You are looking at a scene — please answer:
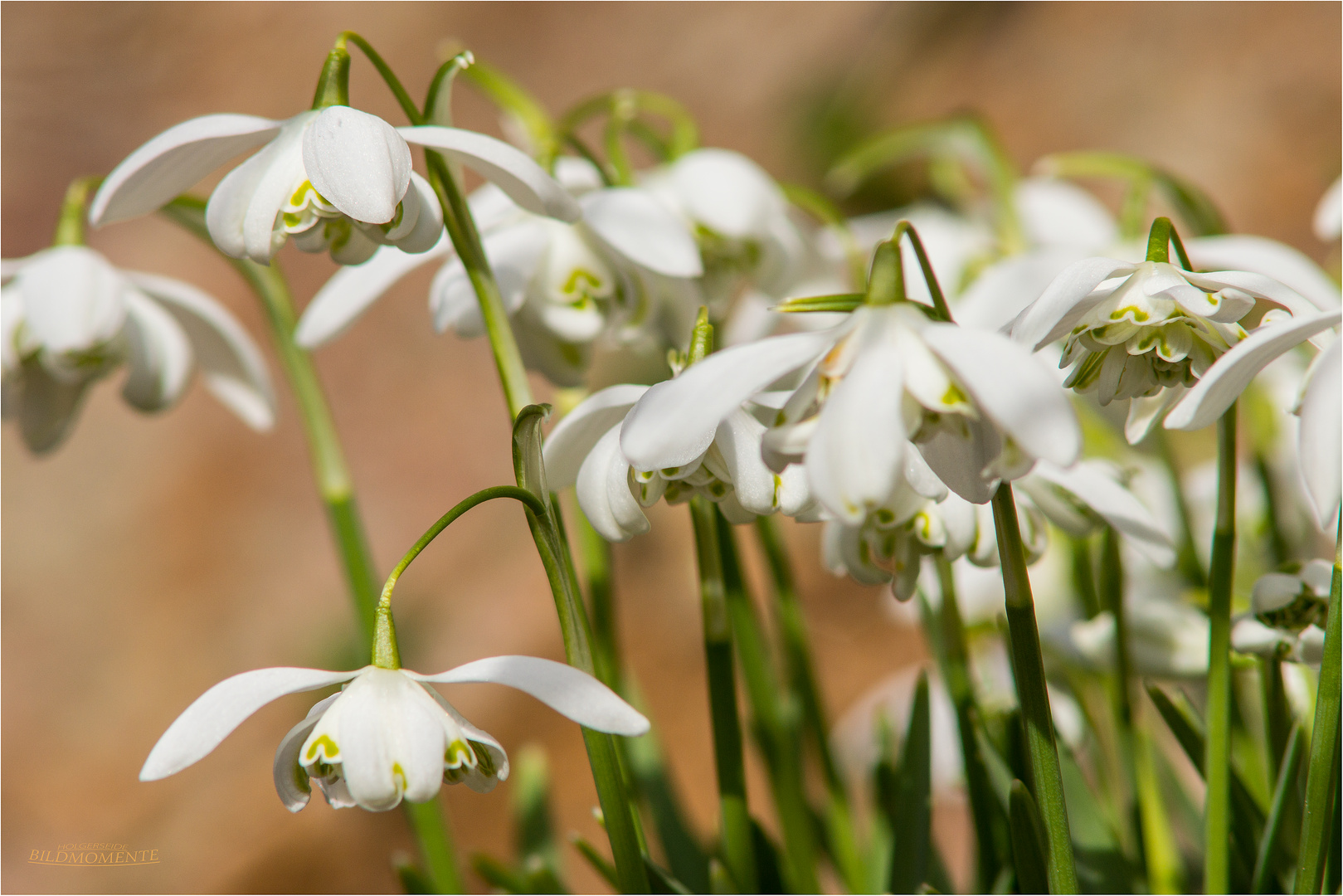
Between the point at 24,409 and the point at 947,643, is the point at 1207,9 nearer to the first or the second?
the point at 947,643

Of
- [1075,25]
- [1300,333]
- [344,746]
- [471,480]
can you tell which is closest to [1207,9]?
[1075,25]

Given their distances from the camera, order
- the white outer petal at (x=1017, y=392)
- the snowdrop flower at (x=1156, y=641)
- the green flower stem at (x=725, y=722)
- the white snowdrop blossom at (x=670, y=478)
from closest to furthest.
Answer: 1. the white outer petal at (x=1017, y=392)
2. the white snowdrop blossom at (x=670, y=478)
3. the green flower stem at (x=725, y=722)
4. the snowdrop flower at (x=1156, y=641)

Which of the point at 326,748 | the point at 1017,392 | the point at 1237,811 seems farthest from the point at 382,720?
the point at 1237,811

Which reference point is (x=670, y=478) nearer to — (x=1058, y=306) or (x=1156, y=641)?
(x=1058, y=306)

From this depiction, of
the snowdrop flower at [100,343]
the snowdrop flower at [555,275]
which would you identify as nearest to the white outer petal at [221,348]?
the snowdrop flower at [100,343]

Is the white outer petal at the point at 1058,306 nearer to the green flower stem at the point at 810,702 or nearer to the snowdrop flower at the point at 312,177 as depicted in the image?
the snowdrop flower at the point at 312,177

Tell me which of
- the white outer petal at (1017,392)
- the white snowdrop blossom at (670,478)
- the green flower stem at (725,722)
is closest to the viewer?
the white outer petal at (1017,392)

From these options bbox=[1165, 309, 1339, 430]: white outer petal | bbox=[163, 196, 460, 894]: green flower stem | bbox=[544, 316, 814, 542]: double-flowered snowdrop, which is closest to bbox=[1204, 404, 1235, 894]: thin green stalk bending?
bbox=[1165, 309, 1339, 430]: white outer petal
